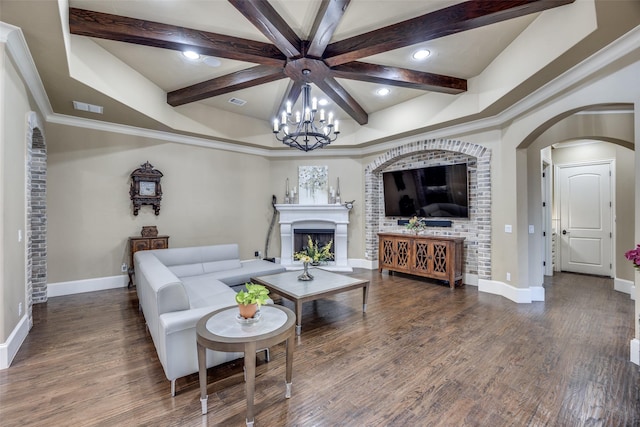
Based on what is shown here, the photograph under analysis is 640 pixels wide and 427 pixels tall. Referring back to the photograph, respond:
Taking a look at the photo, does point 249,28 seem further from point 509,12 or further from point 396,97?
point 396,97

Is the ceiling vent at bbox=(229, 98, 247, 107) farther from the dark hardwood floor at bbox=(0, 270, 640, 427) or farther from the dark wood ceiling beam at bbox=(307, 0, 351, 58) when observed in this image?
the dark hardwood floor at bbox=(0, 270, 640, 427)

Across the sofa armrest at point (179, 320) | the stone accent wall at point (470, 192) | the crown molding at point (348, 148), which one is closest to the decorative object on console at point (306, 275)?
the sofa armrest at point (179, 320)

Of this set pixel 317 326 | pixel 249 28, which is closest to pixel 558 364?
pixel 317 326

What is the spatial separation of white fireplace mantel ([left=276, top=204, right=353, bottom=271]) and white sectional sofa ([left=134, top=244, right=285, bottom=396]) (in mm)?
2059

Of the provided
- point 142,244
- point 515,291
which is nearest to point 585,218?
point 515,291

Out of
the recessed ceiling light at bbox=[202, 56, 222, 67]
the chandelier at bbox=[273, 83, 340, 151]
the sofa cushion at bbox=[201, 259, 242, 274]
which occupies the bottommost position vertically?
A: the sofa cushion at bbox=[201, 259, 242, 274]

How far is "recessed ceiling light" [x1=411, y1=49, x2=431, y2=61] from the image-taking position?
12.0 ft

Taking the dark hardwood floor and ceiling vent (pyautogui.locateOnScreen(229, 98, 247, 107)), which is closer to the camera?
the dark hardwood floor

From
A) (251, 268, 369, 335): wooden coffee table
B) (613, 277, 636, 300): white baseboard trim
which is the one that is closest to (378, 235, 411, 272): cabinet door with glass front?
(251, 268, 369, 335): wooden coffee table

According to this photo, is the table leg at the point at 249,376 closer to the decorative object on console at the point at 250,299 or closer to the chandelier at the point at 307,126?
the decorative object on console at the point at 250,299

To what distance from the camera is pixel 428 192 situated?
230 inches

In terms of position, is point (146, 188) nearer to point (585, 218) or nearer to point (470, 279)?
point (470, 279)

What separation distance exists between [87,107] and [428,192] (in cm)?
602

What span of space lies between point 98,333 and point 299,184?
Result: 15.8 feet
